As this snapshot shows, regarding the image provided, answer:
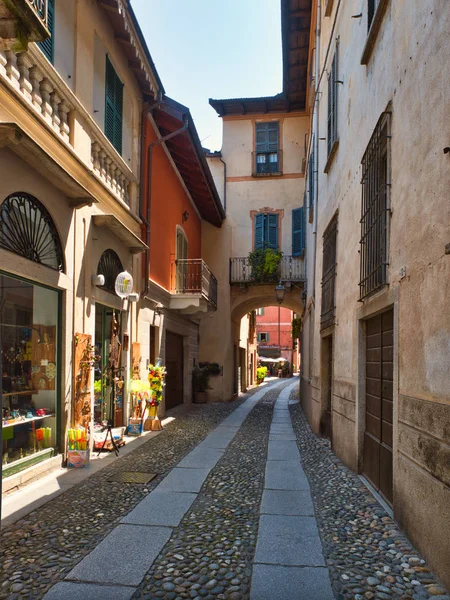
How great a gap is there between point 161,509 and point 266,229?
14.1 meters

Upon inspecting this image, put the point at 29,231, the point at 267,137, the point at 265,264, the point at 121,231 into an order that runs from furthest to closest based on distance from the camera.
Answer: the point at 267,137, the point at 265,264, the point at 121,231, the point at 29,231

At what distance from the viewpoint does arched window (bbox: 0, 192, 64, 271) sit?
5.32 meters

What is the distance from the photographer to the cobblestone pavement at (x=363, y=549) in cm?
318

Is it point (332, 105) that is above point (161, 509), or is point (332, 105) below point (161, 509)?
above

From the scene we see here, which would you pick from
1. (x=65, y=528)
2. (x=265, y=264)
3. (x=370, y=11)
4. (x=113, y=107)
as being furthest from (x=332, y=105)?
(x=265, y=264)

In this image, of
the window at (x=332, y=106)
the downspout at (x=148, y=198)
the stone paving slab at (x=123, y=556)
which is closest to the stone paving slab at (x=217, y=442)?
the downspout at (x=148, y=198)

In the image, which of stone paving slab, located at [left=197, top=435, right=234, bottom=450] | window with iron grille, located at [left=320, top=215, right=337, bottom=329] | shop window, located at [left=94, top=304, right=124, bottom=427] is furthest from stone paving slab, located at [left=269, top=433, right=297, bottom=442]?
shop window, located at [left=94, top=304, right=124, bottom=427]

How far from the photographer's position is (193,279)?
48.3 ft

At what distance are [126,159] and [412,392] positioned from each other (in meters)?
7.48

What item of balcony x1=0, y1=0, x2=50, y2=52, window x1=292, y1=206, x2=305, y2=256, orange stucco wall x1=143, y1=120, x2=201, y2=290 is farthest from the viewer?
window x1=292, y1=206, x2=305, y2=256

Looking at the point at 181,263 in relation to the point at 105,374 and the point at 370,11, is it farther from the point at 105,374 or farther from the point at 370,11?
the point at 370,11

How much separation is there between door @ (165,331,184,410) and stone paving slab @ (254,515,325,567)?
353 inches

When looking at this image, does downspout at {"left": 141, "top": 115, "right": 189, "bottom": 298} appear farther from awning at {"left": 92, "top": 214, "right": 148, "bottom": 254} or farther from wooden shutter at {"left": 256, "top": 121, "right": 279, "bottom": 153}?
wooden shutter at {"left": 256, "top": 121, "right": 279, "bottom": 153}

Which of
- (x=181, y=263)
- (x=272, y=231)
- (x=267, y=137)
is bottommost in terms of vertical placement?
(x=181, y=263)
